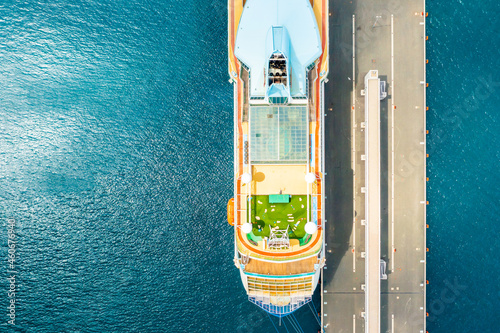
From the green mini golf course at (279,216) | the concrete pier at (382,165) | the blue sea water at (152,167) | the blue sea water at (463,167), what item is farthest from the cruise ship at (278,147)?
the blue sea water at (463,167)

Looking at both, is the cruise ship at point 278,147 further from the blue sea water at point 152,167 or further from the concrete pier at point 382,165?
the blue sea water at point 152,167

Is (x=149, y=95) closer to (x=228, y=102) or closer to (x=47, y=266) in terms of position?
(x=228, y=102)

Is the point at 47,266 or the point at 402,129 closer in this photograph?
the point at 402,129

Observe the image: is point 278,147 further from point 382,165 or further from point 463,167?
point 463,167

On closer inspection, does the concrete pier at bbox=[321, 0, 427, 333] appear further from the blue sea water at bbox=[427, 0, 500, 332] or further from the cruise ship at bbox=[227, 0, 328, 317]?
the cruise ship at bbox=[227, 0, 328, 317]

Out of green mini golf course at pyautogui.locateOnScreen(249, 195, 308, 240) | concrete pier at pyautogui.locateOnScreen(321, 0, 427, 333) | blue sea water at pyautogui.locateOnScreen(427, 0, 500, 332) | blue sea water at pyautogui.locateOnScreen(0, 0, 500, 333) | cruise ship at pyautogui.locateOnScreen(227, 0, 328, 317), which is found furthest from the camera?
blue sea water at pyautogui.locateOnScreen(0, 0, 500, 333)

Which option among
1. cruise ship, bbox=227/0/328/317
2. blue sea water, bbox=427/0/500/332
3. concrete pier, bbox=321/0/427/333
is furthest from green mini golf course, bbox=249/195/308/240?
blue sea water, bbox=427/0/500/332

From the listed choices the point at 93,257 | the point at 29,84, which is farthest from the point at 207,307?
the point at 29,84
